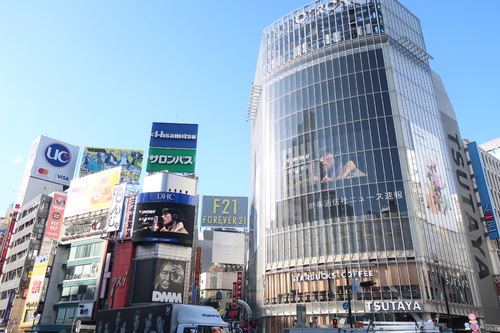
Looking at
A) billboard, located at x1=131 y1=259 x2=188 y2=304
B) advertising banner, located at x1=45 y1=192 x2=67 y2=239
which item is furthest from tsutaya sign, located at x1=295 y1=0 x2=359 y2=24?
advertising banner, located at x1=45 y1=192 x2=67 y2=239

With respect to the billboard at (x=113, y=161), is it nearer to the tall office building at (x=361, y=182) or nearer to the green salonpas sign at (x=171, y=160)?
the green salonpas sign at (x=171, y=160)

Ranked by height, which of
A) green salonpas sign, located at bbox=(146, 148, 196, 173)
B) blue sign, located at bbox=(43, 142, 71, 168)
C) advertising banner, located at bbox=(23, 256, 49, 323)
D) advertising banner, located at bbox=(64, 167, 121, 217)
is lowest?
advertising banner, located at bbox=(23, 256, 49, 323)

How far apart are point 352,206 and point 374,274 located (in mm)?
8616

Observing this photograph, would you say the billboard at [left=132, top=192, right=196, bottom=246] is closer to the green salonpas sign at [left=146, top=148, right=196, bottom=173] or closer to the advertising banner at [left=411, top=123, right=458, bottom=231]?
the green salonpas sign at [left=146, top=148, right=196, bottom=173]

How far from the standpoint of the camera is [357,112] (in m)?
52.9

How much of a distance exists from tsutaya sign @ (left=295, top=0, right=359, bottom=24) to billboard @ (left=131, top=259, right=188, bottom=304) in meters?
43.6

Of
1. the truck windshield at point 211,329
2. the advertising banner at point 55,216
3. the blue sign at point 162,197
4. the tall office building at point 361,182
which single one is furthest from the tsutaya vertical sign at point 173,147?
the truck windshield at point 211,329

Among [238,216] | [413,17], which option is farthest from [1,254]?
[413,17]

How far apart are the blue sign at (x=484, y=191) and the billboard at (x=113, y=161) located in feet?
233

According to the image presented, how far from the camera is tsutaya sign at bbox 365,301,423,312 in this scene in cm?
4138

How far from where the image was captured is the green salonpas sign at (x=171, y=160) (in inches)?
2608

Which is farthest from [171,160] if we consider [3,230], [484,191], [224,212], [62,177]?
[3,230]

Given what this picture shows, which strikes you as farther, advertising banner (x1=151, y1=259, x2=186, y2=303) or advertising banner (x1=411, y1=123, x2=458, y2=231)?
advertising banner (x1=151, y1=259, x2=186, y2=303)

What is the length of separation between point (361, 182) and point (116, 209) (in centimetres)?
3796
